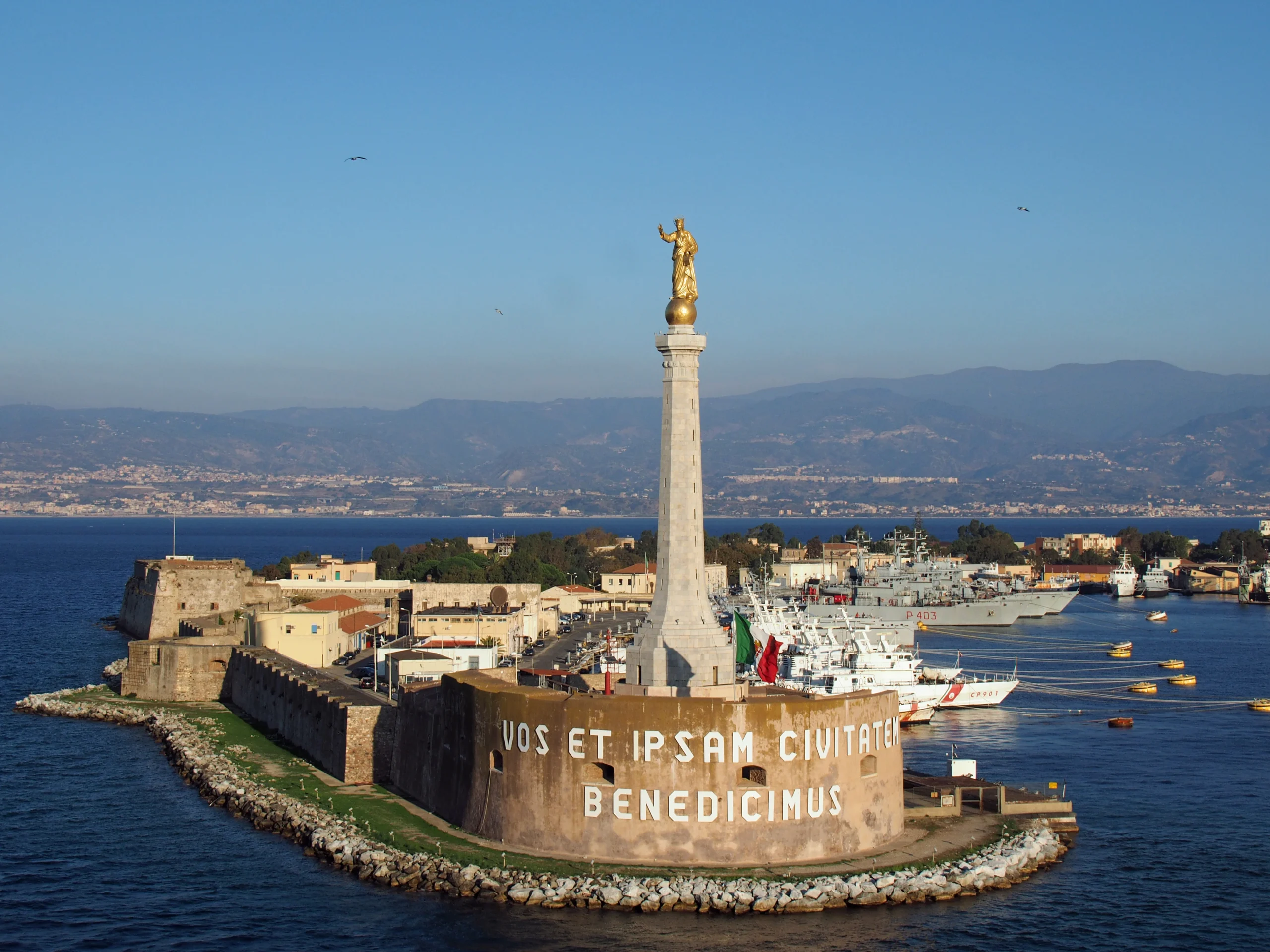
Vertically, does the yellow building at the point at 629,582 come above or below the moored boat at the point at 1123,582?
above

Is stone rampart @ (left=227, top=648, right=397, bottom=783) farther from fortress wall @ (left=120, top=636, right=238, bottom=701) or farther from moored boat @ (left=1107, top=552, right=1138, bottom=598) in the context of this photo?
moored boat @ (left=1107, top=552, right=1138, bottom=598)

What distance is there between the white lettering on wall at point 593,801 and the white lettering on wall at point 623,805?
11.4 inches

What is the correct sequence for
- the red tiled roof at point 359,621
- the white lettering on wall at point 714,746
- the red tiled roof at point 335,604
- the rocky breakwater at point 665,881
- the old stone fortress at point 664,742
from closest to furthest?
1. the rocky breakwater at point 665,881
2. the white lettering on wall at point 714,746
3. the old stone fortress at point 664,742
4. the red tiled roof at point 359,621
5. the red tiled roof at point 335,604

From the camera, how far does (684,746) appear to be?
2747cm

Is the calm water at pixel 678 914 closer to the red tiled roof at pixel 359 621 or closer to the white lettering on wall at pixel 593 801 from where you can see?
the white lettering on wall at pixel 593 801

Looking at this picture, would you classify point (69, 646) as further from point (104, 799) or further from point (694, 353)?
point (694, 353)

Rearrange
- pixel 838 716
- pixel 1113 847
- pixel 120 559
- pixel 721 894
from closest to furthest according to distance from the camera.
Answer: pixel 721 894, pixel 838 716, pixel 1113 847, pixel 120 559

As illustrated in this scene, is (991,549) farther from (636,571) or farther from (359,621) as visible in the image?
(359,621)

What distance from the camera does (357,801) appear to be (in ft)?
111

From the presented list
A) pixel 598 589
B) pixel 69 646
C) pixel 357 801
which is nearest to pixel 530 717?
pixel 357 801

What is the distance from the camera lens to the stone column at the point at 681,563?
109 ft

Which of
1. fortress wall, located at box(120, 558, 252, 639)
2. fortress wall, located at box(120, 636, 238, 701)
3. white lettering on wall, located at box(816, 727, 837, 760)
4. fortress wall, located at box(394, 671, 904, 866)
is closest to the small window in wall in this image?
fortress wall, located at box(394, 671, 904, 866)

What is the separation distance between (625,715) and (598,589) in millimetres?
80059

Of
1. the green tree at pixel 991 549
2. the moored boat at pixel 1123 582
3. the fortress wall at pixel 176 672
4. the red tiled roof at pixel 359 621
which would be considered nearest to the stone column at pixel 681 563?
the fortress wall at pixel 176 672
